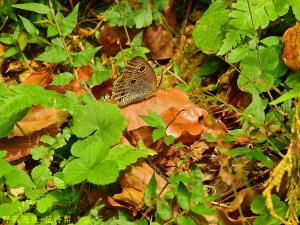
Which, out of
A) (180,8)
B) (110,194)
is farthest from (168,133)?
(180,8)

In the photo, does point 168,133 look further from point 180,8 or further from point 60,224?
point 180,8

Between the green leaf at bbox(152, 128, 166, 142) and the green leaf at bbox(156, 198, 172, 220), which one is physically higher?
the green leaf at bbox(152, 128, 166, 142)

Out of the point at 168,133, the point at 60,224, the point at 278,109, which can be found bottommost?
the point at 60,224

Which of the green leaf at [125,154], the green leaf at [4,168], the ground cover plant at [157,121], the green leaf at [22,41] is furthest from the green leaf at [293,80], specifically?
the green leaf at [22,41]

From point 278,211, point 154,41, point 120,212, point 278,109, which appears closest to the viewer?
point 278,211

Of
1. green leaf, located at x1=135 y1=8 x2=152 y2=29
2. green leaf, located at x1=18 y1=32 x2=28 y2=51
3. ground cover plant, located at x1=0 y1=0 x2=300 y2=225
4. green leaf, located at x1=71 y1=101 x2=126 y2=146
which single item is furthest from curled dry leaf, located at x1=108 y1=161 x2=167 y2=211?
green leaf, located at x1=18 y1=32 x2=28 y2=51

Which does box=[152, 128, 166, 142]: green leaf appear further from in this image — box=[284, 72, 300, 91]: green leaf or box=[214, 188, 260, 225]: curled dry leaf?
box=[284, 72, 300, 91]: green leaf

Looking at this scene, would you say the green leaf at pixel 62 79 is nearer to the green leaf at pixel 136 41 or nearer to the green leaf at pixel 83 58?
the green leaf at pixel 83 58

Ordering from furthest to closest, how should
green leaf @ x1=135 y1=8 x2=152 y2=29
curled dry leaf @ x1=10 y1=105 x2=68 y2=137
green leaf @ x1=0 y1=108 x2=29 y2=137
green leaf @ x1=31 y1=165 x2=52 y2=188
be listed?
1. green leaf @ x1=135 y1=8 x2=152 y2=29
2. curled dry leaf @ x1=10 y1=105 x2=68 y2=137
3. green leaf @ x1=0 y1=108 x2=29 y2=137
4. green leaf @ x1=31 y1=165 x2=52 y2=188

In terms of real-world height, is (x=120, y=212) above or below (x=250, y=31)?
below
